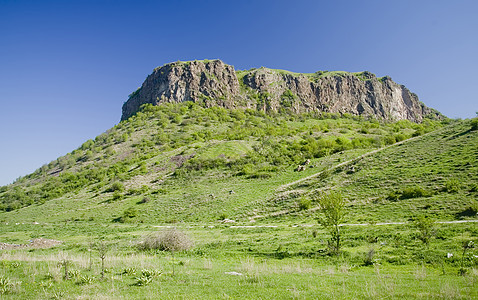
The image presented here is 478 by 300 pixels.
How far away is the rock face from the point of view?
5251 inches

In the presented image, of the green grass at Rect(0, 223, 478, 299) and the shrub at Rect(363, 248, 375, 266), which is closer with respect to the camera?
the green grass at Rect(0, 223, 478, 299)

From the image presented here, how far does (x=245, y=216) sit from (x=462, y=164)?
31192 mm

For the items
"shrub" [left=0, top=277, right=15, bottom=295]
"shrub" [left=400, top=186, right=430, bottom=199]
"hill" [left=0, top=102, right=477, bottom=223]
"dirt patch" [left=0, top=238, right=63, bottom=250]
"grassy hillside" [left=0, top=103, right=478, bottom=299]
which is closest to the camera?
"shrub" [left=0, top=277, right=15, bottom=295]

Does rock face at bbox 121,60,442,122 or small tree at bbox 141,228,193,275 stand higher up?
rock face at bbox 121,60,442,122

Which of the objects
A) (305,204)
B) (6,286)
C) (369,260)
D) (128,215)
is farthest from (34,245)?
(305,204)

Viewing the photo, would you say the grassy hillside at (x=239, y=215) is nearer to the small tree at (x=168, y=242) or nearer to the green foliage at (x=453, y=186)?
the green foliage at (x=453, y=186)

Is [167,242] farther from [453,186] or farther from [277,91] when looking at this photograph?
[277,91]

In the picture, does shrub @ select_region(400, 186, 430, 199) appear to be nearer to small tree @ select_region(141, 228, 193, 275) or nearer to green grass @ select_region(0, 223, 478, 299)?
green grass @ select_region(0, 223, 478, 299)

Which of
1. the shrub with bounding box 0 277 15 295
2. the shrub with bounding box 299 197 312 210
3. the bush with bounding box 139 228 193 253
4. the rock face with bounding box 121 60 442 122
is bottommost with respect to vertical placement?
the bush with bounding box 139 228 193 253

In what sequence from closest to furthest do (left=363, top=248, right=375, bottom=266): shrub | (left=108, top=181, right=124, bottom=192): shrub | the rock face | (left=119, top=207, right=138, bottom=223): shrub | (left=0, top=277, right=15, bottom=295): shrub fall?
(left=0, top=277, right=15, bottom=295): shrub
(left=363, top=248, right=375, bottom=266): shrub
(left=119, top=207, right=138, bottom=223): shrub
(left=108, top=181, right=124, bottom=192): shrub
the rock face

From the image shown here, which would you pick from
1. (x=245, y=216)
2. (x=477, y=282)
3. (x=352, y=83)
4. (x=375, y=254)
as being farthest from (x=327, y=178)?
(x=352, y=83)

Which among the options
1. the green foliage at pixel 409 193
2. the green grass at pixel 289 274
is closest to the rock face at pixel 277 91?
the green foliage at pixel 409 193

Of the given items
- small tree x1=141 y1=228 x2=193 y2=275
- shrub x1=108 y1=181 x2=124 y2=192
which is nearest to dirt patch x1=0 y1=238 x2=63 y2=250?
small tree x1=141 y1=228 x2=193 y2=275

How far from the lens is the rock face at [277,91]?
133 meters
